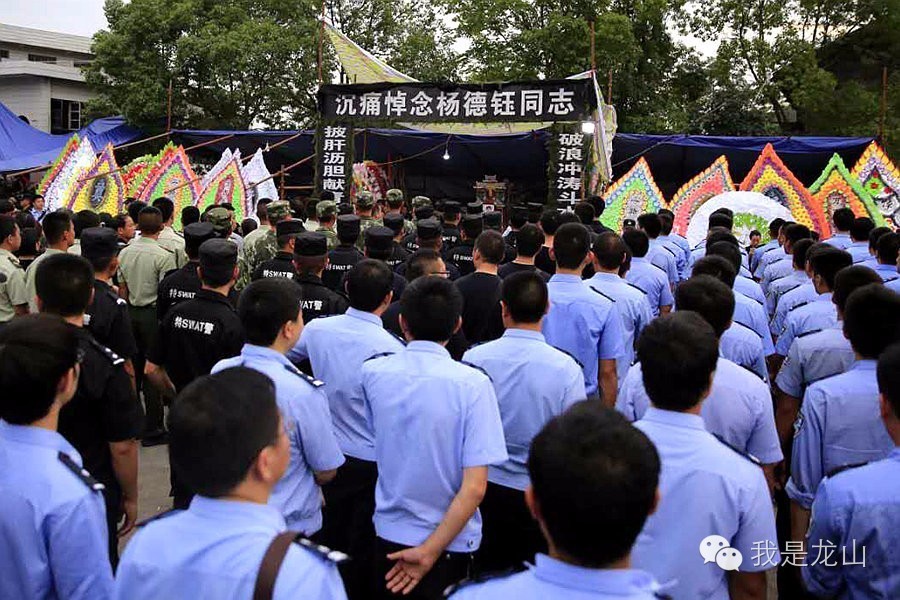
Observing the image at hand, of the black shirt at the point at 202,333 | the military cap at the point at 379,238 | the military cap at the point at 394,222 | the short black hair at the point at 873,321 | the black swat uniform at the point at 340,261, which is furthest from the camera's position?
the military cap at the point at 394,222

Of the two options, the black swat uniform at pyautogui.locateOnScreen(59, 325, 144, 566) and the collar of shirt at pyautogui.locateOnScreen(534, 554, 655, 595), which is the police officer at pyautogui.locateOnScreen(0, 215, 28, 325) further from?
the collar of shirt at pyautogui.locateOnScreen(534, 554, 655, 595)

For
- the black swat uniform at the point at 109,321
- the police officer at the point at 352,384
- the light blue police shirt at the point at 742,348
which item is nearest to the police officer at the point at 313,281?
the black swat uniform at the point at 109,321

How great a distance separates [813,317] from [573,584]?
10.6 ft

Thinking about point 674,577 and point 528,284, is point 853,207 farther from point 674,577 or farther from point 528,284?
point 674,577

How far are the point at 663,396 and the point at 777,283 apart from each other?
412 cm

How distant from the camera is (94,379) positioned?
2695 millimetres

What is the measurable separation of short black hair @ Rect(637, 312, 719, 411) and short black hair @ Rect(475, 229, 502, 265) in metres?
2.15

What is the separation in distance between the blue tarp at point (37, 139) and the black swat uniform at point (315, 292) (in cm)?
1801

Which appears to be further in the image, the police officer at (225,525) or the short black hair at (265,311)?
the short black hair at (265,311)

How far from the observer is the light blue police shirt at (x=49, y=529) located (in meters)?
1.82

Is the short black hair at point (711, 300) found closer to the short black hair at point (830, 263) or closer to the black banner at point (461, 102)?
the short black hair at point (830, 263)

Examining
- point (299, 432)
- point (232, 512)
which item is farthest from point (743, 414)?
point (232, 512)

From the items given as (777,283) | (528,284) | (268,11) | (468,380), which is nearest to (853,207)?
(777,283)

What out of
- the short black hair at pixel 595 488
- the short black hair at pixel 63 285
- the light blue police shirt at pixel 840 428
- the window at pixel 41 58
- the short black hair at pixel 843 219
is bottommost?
the light blue police shirt at pixel 840 428
